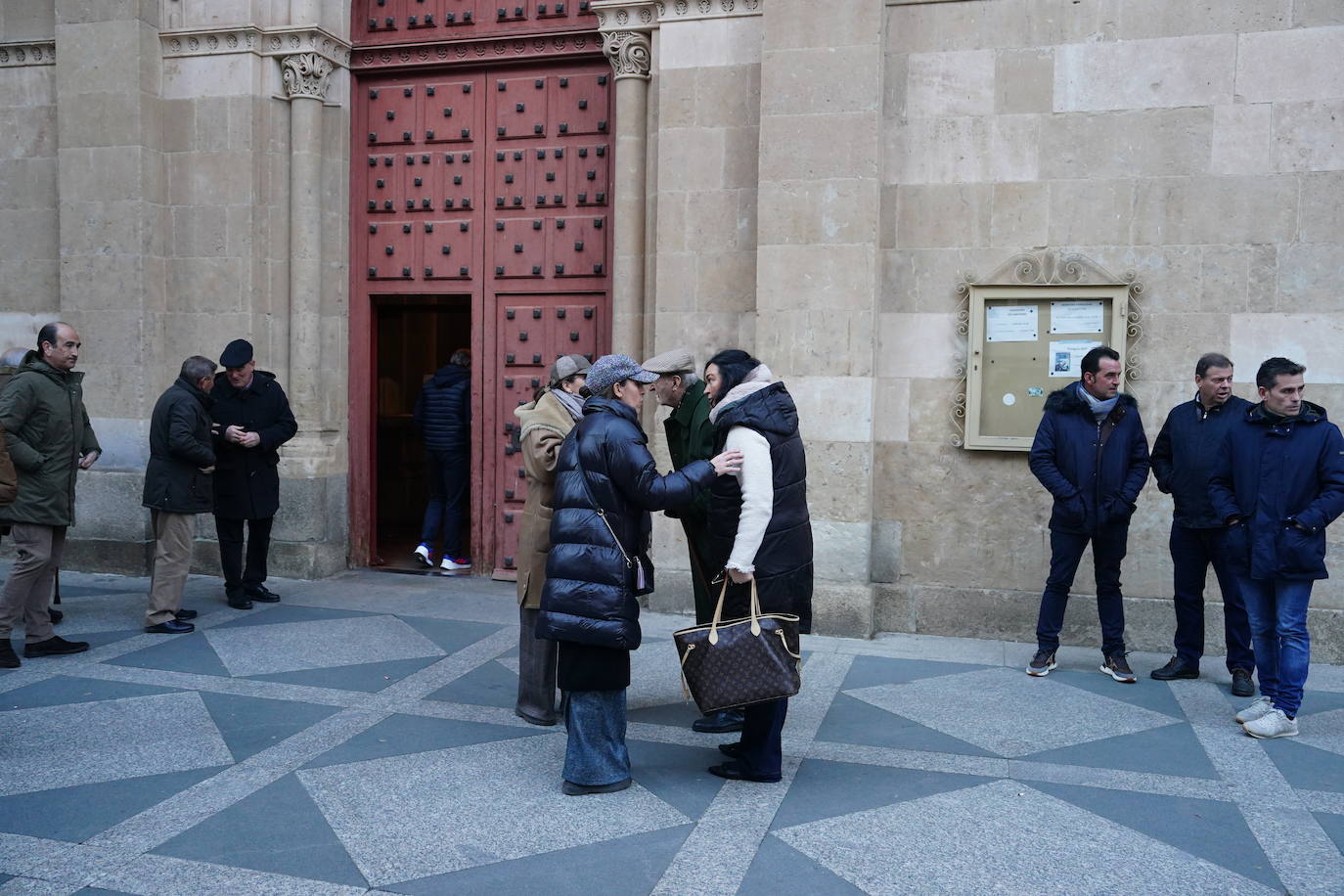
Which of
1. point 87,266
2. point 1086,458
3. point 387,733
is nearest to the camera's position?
point 387,733

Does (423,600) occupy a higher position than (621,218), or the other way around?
(621,218)

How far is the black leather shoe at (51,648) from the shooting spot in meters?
6.47

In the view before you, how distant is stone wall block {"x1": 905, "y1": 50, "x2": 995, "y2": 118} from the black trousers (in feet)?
18.5

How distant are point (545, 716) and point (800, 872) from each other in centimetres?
198

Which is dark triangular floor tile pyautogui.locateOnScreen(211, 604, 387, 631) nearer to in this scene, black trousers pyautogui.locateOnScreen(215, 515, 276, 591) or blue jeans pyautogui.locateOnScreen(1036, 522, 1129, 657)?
black trousers pyautogui.locateOnScreen(215, 515, 276, 591)

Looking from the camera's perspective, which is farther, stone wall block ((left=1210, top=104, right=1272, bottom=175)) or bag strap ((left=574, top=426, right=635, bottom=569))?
stone wall block ((left=1210, top=104, right=1272, bottom=175))

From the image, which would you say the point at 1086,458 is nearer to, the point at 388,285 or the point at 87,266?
the point at 388,285

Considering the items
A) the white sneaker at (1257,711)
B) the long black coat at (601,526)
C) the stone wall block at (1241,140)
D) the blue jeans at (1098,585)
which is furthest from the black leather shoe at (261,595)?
the stone wall block at (1241,140)

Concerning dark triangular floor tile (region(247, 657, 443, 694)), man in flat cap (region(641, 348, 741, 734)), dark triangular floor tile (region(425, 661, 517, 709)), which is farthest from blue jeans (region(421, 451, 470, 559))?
man in flat cap (region(641, 348, 741, 734))

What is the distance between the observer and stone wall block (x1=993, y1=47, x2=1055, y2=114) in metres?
7.20

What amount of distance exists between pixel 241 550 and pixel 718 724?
4.43 m

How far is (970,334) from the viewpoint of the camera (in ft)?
24.1

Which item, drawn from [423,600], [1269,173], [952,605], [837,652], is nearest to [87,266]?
[423,600]

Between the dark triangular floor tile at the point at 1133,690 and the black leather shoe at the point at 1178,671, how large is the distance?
0.06 m
